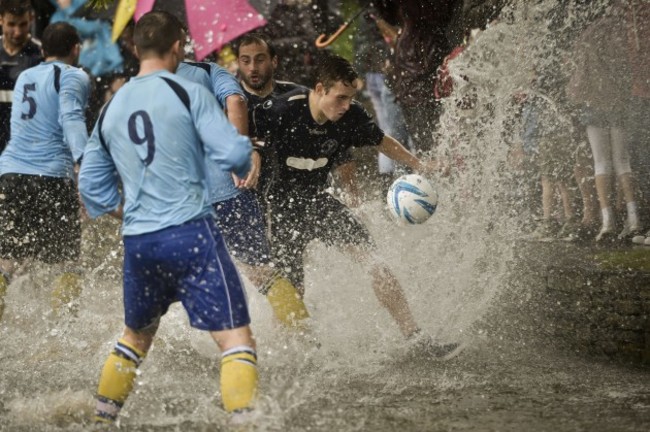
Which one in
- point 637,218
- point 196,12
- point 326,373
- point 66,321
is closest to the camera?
point 326,373

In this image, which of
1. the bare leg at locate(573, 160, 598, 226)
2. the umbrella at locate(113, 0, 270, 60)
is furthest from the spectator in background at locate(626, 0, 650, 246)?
the umbrella at locate(113, 0, 270, 60)

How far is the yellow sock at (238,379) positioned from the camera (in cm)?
439

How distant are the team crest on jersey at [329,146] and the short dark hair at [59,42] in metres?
1.74

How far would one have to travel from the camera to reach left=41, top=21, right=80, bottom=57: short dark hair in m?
6.67

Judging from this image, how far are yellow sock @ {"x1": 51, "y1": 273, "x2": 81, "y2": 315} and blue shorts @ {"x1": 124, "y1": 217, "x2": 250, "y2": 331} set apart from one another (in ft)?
7.51

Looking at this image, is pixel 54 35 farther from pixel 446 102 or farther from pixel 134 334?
pixel 446 102

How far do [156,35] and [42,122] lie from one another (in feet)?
7.27

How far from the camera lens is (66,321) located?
6.88 m

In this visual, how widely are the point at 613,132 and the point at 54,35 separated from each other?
4288 mm

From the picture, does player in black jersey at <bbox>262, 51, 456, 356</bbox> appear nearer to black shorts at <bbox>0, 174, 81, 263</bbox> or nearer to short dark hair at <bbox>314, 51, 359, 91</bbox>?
short dark hair at <bbox>314, 51, 359, 91</bbox>

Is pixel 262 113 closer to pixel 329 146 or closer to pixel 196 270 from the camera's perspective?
pixel 329 146

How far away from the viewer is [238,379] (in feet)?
14.5

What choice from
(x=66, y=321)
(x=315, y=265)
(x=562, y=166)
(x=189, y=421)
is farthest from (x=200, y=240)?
(x=562, y=166)

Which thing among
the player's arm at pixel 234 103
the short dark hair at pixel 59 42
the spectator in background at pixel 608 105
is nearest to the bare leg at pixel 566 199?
the spectator in background at pixel 608 105
